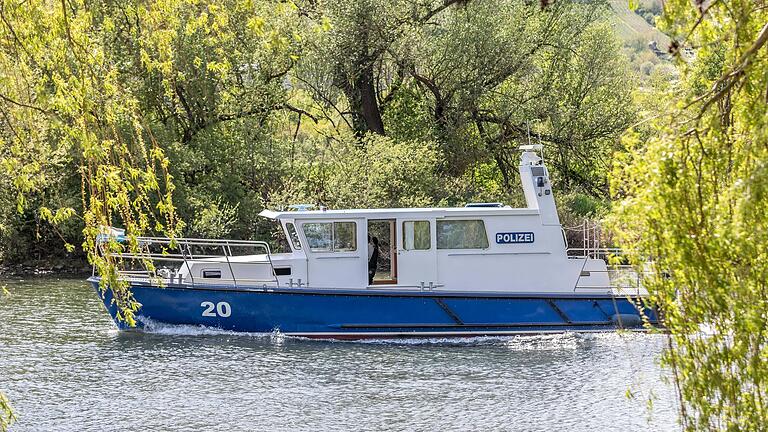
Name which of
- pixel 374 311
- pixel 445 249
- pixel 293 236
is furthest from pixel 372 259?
pixel 293 236

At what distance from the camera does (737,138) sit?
802 centimetres

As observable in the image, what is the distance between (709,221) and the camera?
7.66 metres

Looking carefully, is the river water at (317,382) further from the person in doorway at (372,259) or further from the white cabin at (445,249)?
the person in doorway at (372,259)

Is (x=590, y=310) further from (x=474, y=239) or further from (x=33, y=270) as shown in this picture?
(x=33, y=270)

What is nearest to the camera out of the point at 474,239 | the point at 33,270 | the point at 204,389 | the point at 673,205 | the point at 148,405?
the point at 673,205

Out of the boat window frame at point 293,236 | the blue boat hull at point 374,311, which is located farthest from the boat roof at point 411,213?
the blue boat hull at point 374,311

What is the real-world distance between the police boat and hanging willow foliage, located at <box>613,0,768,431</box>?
12.1m

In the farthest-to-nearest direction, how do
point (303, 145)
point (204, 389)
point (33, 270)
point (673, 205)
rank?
1. point (303, 145)
2. point (33, 270)
3. point (204, 389)
4. point (673, 205)

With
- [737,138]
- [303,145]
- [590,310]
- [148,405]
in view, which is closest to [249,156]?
[303,145]

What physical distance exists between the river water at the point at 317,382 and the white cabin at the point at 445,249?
117 cm

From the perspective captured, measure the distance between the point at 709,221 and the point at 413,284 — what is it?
42.8ft

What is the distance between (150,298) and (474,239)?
6.36 m

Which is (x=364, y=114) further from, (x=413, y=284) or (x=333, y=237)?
(x=413, y=284)

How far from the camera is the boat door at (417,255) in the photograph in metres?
20.3
